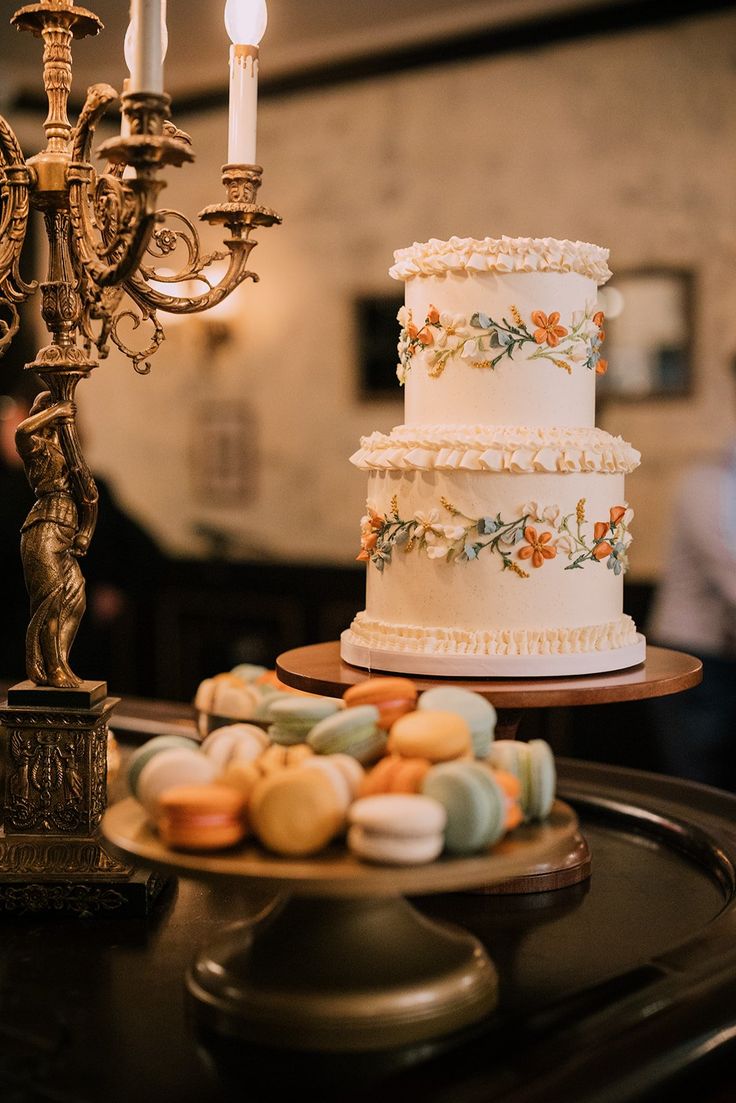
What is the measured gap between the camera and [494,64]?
572 centimetres

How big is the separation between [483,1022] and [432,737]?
280 mm

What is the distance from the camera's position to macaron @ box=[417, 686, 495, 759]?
4.07ft

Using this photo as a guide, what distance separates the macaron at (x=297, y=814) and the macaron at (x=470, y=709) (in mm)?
185

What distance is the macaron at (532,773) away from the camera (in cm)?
119

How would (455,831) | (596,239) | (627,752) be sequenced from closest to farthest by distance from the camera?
(455,831), (627,752), (596,239)

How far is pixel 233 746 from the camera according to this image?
1.26m

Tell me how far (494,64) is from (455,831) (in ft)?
17.3

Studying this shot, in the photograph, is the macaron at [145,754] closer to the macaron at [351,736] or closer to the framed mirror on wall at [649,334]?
the macaron at [351,736]

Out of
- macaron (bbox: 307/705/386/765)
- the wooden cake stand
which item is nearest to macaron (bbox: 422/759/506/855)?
macaron (bbox: 307/705/386/765)

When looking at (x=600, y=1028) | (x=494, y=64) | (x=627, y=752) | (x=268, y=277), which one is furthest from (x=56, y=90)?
(x=268, y=277)

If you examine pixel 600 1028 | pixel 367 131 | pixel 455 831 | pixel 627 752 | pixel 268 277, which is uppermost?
pixel 367 131

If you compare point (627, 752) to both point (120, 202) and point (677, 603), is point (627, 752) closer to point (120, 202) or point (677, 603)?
point (677, 603)

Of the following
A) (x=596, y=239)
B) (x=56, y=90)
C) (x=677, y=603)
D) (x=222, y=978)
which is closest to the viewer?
(x=222, y=978)

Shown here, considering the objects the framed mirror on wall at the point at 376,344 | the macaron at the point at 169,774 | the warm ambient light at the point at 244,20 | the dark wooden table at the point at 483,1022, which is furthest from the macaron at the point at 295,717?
the framed mirror on wall at the point at 376,344
